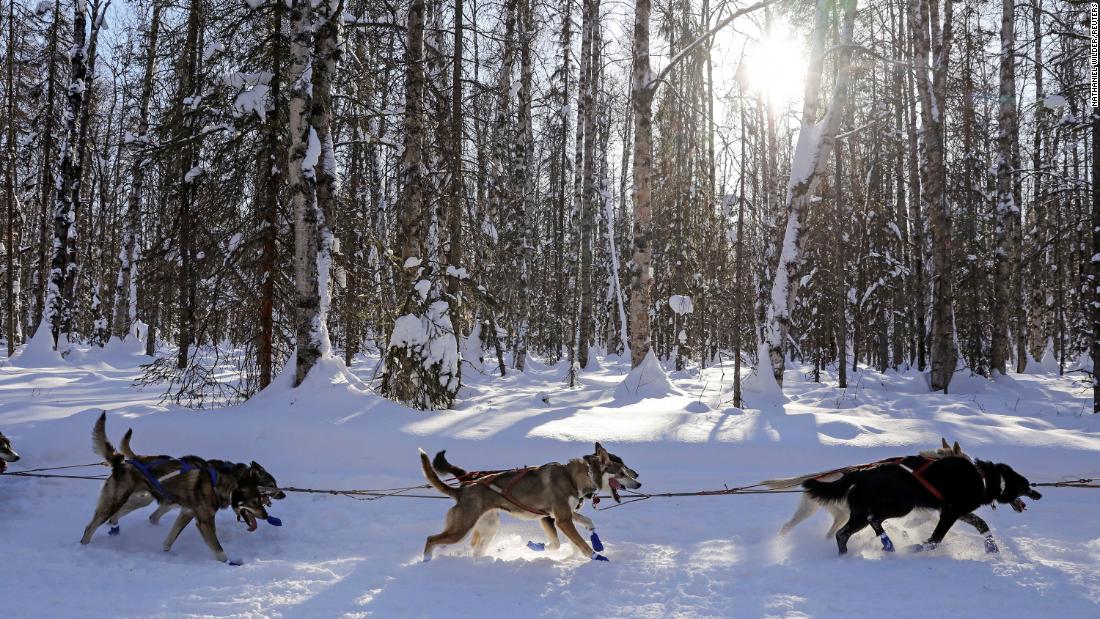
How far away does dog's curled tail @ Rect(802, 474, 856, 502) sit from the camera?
4.92 metres

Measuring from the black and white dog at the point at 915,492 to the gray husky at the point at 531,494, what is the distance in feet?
5.03

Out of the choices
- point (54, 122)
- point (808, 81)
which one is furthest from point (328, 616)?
point (54, 122)

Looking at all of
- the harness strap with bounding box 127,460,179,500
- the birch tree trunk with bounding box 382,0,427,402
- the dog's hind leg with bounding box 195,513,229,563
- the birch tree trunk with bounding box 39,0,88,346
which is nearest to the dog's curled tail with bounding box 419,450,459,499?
the dog's hind leg with bounding box 195,513,229,563

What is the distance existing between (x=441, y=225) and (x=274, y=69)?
354 cm

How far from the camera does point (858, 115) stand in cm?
2508

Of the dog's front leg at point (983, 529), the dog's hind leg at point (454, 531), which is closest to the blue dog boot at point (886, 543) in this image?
the dog's front leg at point (983, 529)

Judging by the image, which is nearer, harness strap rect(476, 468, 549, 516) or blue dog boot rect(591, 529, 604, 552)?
blue dog boot rect(591, 529, 604, 552)

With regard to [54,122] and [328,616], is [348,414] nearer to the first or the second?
[328,616]

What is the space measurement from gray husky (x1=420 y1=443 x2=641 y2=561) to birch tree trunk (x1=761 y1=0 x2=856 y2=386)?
6.64 meters

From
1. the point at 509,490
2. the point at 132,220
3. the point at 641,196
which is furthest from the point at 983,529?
the point at 132,220

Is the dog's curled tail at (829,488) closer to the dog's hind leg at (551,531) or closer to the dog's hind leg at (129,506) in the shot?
the dog's hind leg at (551,531)

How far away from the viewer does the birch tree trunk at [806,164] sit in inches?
415

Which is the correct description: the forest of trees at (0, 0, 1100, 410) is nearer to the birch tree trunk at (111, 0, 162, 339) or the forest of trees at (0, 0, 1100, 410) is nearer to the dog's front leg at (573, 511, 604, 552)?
the birch tree trunk at (111, 0, 162, 339)

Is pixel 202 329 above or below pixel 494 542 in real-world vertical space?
above
